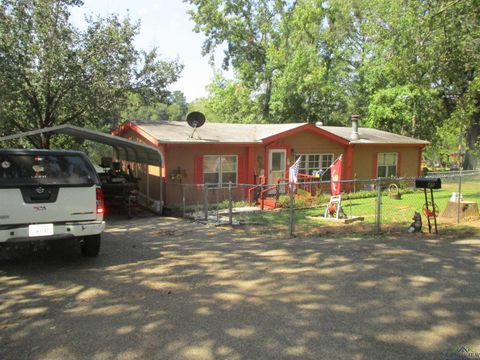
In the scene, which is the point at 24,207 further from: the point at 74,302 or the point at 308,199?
the point at 308,199

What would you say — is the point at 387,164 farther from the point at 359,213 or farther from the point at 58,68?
the point at 58,68

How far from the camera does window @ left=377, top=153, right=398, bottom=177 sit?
21703 millimetres

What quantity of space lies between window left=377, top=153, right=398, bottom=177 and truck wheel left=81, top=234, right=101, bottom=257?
1778cm

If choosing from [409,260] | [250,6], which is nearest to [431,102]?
[250,6]

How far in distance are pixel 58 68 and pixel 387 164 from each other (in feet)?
56.6

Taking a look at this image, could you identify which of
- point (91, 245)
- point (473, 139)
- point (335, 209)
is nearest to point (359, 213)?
point (335, 209)

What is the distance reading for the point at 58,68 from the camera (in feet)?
55.9

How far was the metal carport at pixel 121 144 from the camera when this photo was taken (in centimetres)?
1152

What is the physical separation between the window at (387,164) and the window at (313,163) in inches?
148

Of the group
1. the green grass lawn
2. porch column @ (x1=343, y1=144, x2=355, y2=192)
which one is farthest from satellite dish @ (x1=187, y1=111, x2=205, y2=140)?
porch column @ (x1=343, y1=144, x2=355, y2=192)

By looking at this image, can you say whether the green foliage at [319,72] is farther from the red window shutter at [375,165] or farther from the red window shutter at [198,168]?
the red window shutter at [198,168]

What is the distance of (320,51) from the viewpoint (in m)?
34.8

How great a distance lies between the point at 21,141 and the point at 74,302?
17449 millimetres

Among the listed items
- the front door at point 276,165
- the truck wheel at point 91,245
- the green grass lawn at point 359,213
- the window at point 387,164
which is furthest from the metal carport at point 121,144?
the window at point 387,164
